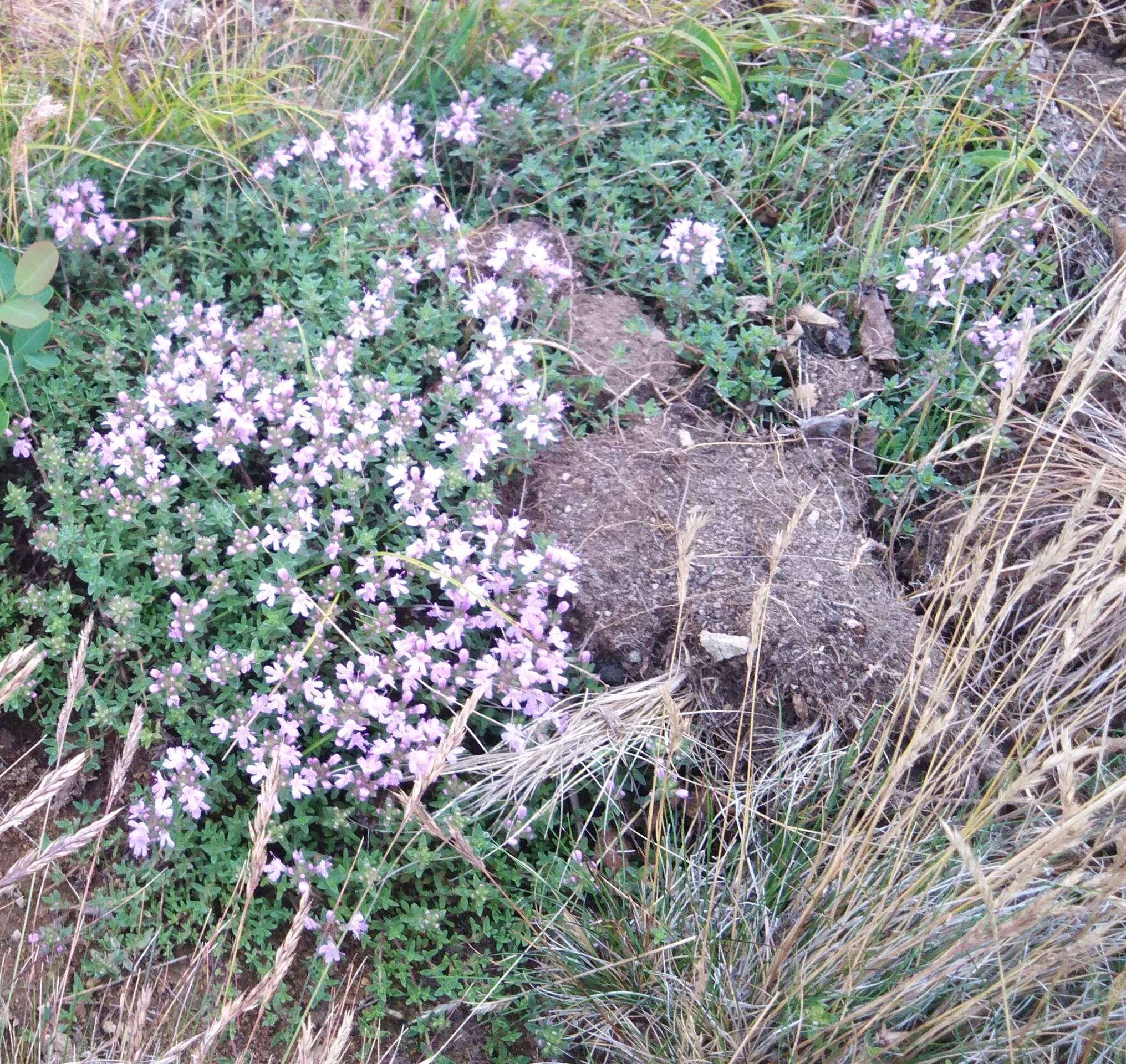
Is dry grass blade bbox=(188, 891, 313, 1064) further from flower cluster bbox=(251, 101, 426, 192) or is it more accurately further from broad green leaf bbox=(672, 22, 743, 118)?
broad green leaf bbox=(672, 22, 743, 118)

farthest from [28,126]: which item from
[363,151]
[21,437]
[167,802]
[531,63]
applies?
[167,802]

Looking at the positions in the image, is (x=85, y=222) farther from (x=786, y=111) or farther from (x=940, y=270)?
(x=940, y=270)

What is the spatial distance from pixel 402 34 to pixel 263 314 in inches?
52.2

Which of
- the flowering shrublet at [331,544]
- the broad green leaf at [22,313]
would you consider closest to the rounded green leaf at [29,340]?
the broad green leaf at [22,313]

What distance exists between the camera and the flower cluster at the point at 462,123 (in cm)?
345

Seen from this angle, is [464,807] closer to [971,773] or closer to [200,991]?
[200,991]

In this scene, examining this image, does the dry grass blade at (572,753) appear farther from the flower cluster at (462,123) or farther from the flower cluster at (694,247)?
the flower cluster at (462,123)

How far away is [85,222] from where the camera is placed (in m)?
3.14

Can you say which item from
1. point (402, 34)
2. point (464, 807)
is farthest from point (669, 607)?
point (402, 34)

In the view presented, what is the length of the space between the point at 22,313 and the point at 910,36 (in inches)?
124

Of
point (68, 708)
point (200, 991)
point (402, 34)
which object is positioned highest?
point (402, 34)

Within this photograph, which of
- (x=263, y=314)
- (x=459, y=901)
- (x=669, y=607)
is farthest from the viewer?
(x=263, y=314)

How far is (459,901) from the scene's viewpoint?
248 cm

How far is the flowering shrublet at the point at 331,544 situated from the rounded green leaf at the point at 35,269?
0.30 meters
